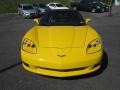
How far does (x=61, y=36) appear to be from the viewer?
635cm

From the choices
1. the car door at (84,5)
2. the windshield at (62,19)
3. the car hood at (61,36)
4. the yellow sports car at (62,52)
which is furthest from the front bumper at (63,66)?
the car door at (84,5)

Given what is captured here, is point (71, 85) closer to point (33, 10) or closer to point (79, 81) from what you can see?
point (79, 81)

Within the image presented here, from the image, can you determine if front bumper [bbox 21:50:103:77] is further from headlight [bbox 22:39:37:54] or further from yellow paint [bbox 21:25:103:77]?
headlight [bbox 22:39:37:54]

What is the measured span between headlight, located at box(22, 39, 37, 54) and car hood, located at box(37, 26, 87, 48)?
16cm

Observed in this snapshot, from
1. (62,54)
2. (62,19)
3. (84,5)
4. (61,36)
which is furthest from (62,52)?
(84,5)

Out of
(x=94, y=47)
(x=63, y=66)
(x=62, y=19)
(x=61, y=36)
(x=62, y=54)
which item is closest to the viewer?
(x=63, y=66)

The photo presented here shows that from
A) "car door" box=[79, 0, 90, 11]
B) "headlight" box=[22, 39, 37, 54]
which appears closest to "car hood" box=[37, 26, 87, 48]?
"headlight" box=[22, 39, 37, 54]

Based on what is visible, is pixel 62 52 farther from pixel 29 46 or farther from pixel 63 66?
pixel 29 46

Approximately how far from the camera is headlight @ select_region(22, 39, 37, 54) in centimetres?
590

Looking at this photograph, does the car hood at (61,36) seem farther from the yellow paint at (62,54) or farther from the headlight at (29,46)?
the headlight at (29,46)

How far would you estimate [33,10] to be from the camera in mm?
30250

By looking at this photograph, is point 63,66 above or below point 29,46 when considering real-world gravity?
below

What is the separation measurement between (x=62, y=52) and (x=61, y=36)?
→ 2.32ft

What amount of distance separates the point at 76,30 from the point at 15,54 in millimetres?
2529
